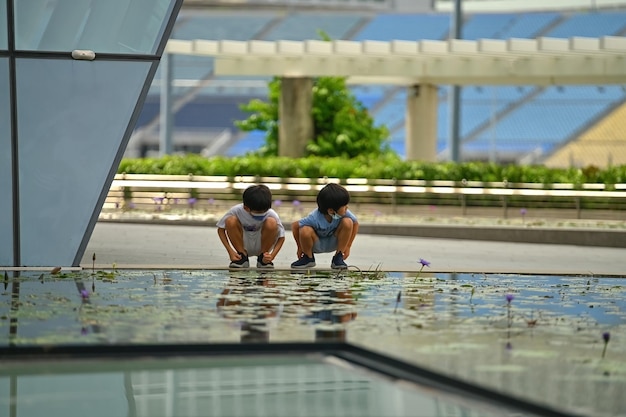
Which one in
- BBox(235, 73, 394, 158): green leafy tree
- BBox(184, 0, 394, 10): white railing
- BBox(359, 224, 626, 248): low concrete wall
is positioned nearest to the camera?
BBox(359, 224, 626, 248): low concrete wall

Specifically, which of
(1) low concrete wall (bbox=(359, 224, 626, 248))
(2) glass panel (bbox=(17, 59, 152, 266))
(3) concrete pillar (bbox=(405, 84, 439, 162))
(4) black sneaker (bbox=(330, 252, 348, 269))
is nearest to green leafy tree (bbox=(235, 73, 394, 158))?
(3) concrete pillar (bbox=(405, 84, 439, 162))

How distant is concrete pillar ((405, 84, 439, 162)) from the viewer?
3678cm

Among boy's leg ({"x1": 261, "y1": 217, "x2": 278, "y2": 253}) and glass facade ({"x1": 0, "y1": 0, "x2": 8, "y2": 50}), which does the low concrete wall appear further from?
glass facade ({"x1": 0, "y1": 0, "x2": 8, "y2": 50})

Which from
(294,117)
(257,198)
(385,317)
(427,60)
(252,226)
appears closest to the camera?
(385,317)

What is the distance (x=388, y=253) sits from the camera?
18250 millimetres

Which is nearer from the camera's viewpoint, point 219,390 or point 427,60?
point 219,390

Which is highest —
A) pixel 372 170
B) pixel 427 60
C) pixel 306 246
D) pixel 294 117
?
pixel 427 60

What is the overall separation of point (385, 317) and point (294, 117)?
2543cm

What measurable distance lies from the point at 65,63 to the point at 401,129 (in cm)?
5378

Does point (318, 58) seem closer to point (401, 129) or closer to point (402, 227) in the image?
point (402, 227)

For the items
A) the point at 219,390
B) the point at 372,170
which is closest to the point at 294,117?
the point at 372,170

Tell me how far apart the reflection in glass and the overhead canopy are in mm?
25064

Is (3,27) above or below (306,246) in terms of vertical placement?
above

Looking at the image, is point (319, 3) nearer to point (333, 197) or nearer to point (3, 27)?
point (3, 27)
